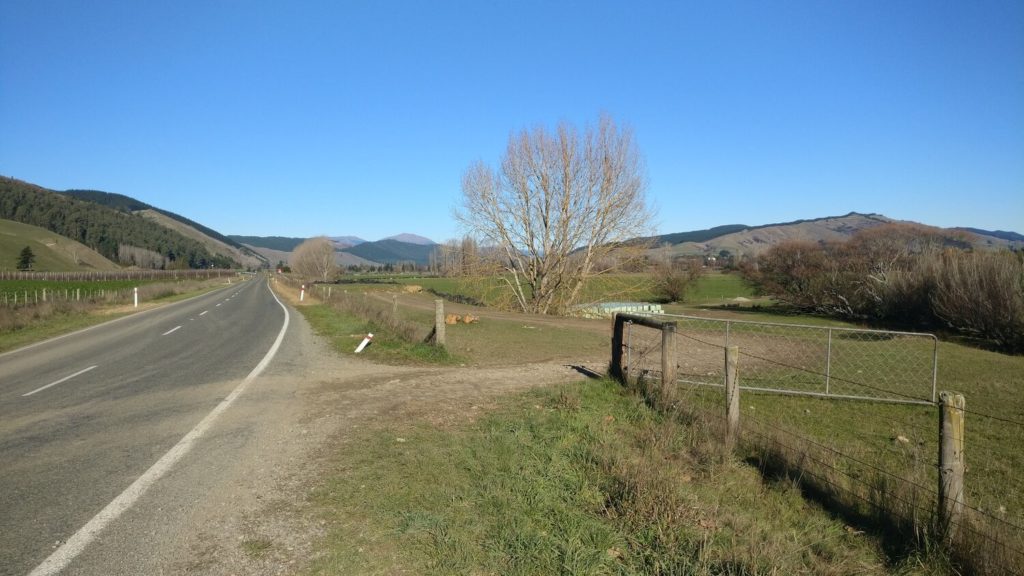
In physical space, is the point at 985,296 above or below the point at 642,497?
above

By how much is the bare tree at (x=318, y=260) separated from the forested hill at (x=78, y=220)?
71386 millimetres

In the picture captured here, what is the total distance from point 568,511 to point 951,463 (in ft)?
9.26

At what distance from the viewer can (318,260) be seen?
408 feet

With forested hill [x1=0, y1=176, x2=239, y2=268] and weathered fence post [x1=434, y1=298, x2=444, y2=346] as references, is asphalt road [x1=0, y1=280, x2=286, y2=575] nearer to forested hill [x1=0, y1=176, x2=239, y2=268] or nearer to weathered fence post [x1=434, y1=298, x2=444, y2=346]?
weathered fence post [x1=434, y1=298, x2=444, y2=346]

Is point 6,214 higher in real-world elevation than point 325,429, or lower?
higher

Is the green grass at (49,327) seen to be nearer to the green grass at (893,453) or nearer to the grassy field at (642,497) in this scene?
the grassy field at (642,497)

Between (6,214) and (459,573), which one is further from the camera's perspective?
(6,214)

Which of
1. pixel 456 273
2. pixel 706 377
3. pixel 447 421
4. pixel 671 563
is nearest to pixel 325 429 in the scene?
pixel 447 421

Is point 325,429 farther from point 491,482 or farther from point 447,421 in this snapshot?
point 491,482

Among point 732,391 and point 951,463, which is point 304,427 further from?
point 951,463

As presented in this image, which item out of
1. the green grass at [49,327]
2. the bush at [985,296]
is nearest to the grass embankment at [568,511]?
the green grass at [49,327]

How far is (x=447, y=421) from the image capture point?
7.34m

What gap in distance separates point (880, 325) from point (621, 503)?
3242 cm

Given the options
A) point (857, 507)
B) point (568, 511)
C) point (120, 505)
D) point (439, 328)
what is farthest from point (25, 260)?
point (857, 507)
